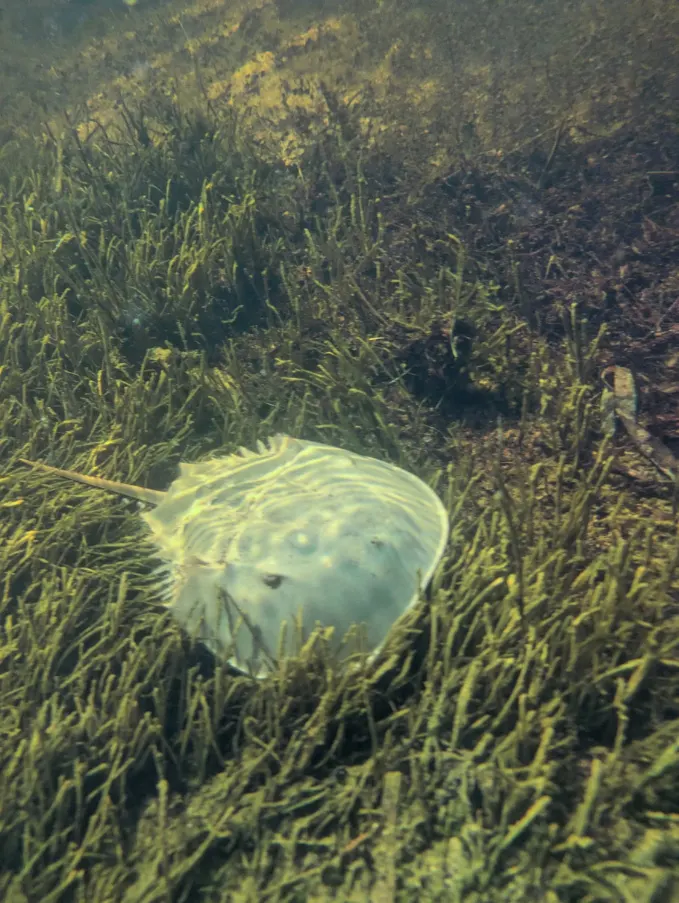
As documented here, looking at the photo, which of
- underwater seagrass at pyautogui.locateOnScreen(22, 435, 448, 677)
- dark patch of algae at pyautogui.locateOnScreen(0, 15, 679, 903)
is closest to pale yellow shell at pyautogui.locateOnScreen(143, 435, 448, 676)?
underwater seagrass at pyautogui.locateOnScreen(22, 435, 448, 677)

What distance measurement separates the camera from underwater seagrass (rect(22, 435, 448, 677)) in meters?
2.64

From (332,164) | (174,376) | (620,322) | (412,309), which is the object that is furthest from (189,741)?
(332,164)

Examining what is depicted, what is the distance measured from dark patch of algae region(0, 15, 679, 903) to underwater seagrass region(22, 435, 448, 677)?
0.16 m

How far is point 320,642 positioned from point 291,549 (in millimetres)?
506

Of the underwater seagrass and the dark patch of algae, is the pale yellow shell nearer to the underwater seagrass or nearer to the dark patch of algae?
the underwater seagrass

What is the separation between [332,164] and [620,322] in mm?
3993

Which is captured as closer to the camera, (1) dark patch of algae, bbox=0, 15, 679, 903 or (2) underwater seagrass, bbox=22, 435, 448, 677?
(1) dark patch of algae, bbox=0, 15, 679, 903

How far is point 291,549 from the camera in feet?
9.36

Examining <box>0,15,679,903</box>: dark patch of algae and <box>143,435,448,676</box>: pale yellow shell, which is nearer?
<box>0,15,679,903</box>: dark patch of algae

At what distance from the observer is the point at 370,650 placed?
2.58 metres

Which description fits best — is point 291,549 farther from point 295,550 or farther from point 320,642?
point 320,642

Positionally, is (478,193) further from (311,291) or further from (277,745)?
(277,745)

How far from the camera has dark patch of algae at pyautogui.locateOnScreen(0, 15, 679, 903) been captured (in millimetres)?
2262

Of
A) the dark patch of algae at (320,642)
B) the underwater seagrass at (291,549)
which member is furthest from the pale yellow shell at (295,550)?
the dark patch of algae at (320,642)
